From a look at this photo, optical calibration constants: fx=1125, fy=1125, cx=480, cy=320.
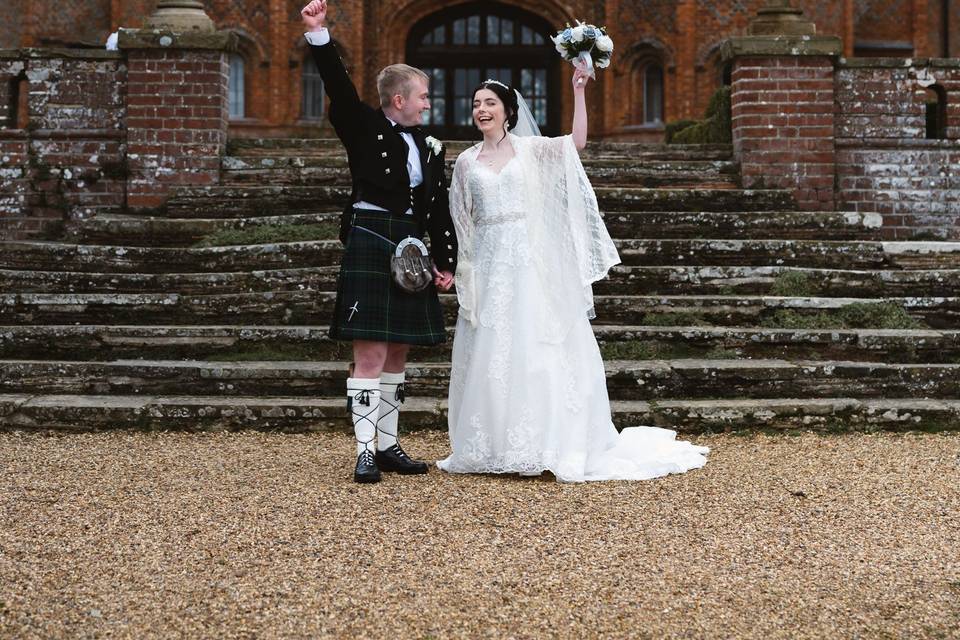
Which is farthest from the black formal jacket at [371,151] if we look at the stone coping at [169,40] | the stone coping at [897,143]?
the stone coping at [897,143]

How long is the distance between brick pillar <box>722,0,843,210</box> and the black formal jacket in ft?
16.9

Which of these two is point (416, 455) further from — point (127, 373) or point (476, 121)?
point (127, 373)

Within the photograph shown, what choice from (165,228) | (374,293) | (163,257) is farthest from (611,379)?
(165,228)

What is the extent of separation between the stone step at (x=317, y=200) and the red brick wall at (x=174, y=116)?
0.30m

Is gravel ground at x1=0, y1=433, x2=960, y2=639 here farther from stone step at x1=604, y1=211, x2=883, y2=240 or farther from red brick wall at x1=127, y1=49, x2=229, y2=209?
red brick wall at x1=127, y1=49, x2=229, y2=209

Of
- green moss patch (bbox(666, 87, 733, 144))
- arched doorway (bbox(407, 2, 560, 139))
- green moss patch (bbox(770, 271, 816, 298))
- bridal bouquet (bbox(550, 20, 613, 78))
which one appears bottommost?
green moss patch (bbox(770, 271, 816, 298))

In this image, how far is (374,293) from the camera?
15.6 feet

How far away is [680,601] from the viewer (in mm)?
3158

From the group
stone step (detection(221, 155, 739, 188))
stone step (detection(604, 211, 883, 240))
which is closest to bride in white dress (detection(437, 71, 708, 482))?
stone step (detection(604, 211, 883, 240))

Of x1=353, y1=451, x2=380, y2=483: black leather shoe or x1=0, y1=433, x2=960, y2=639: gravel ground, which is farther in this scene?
x1=353, y1=451, x2=380, y2=483: black leather shoe

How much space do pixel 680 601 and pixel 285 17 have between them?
65.4ft

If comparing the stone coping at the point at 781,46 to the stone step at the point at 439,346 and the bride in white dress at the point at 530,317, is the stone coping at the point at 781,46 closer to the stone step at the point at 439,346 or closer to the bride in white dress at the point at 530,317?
the stone step at the point at 439,346

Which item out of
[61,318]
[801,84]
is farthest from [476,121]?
[801,84]

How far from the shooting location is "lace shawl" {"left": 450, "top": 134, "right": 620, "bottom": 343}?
507 cm
